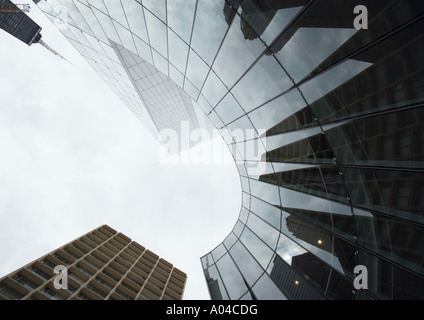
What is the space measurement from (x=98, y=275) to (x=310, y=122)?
4346cm

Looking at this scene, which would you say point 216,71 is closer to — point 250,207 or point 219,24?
point 219,24

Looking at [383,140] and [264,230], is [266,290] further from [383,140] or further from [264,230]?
[383,140]

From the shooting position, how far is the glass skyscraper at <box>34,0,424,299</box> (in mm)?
5480

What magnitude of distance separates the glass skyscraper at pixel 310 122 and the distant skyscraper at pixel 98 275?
27.9 m

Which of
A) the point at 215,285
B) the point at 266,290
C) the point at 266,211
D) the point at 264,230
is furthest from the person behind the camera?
the point at 215,285

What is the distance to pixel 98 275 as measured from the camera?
39.7 metres

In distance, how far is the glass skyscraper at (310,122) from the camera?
5480mm

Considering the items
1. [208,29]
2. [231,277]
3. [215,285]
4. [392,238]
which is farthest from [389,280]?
[215,285]

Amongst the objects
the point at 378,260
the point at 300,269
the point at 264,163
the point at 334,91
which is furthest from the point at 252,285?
the point at 334,91

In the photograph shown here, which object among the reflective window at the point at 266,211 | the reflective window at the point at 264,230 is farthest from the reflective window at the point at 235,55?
the reflective window at the point at 264,230

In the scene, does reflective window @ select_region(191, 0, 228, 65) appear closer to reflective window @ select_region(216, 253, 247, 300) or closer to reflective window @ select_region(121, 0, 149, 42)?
reflective window @ select_region(121, 0, 149, 42)

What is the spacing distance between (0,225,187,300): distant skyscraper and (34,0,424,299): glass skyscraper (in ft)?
91.6


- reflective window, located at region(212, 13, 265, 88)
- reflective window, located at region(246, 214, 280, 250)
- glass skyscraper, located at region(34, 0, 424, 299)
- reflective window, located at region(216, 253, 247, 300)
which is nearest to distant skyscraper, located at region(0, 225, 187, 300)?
reflective window, located at region(216, 253, 247, 300)
